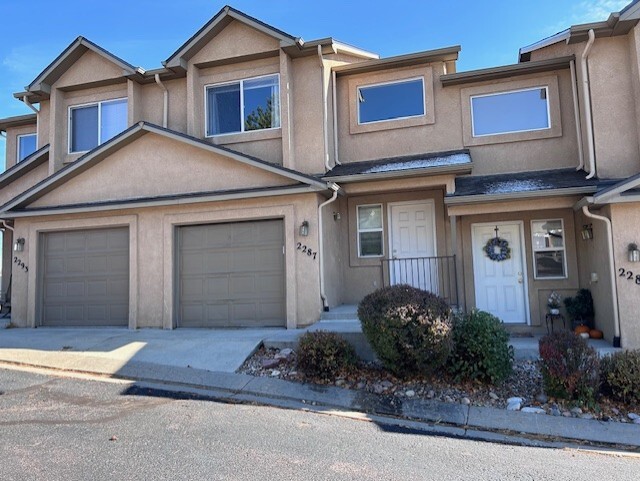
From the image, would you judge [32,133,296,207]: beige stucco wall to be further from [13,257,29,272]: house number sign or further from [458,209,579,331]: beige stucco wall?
[458,209,579,331]: beige stucco wall

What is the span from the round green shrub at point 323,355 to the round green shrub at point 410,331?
2.00 ft

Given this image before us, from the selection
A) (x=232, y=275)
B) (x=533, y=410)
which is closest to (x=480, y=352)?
(x=533, y=410)

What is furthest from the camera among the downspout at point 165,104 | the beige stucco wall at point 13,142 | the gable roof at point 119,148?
the beige stucco wall at point 13,142

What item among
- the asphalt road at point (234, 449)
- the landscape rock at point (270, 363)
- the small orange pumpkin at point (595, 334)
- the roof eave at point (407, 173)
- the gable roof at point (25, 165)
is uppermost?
the gable roof at point (25, 165)

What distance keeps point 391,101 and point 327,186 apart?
3470 millimetres

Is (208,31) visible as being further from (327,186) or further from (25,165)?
(25,165)

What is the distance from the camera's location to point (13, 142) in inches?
587

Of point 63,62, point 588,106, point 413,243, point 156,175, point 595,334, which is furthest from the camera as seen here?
point 63,62

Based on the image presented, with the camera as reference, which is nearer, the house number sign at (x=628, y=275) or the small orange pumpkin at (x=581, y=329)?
the house number sign at (x=628, y=275)

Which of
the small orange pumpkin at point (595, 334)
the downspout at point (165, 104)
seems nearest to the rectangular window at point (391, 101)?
the downspout at point (165, 104)

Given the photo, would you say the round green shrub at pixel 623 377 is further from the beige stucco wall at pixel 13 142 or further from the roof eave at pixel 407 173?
the beige stucco wall at pixel 13 142

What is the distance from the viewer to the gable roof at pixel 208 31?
11.1m

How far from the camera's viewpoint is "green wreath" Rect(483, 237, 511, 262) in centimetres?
1024

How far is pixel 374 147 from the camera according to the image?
11.2m
